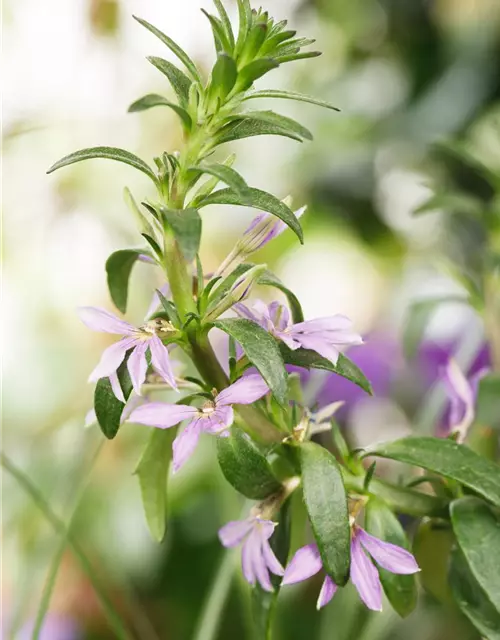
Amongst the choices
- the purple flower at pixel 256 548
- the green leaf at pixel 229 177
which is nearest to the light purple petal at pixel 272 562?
the purple flower at pixel 256 548

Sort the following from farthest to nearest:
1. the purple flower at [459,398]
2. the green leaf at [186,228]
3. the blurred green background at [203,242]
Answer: the blurred green background at [203,242]
the purple flower at [459,398]
the green leaf at [186,228]

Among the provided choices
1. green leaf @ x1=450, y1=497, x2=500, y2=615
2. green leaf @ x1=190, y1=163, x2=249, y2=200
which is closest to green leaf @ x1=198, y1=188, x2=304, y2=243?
green leaf @ x1=190, y1=163, x2=249, y2=200

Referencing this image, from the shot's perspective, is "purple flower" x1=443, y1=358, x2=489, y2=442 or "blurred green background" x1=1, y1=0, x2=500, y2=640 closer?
"purple flower" x1=443, y1=358, x2=489, y2=442

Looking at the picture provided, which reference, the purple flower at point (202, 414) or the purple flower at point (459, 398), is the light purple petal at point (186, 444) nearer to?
the purple flower at point (202, 414)

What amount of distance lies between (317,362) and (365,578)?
6 centimetres

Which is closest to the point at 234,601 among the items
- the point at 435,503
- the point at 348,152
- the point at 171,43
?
the point at 435,503

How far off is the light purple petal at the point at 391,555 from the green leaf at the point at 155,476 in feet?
0.24

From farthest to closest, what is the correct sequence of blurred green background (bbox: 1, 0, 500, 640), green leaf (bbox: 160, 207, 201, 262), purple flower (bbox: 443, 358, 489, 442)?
blurred green background (bbox: 1, 0, 500, 640), purple flower (bbox: 443, 358, 489, 442), green leaf (bbox: 160, 207, 201, 262)

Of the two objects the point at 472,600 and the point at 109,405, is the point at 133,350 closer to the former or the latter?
the point at 109,405

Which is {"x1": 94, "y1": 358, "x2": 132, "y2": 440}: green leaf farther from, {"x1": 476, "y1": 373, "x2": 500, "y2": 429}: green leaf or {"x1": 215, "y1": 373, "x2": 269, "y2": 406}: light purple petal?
{"x1": 476, "y1": 373, "x2": 500, "y2": 429}: green leaf

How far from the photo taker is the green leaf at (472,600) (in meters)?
0.25

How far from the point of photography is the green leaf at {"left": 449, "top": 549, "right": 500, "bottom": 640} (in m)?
0.25

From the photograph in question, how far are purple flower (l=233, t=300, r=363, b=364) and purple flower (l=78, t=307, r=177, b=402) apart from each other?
32 millimetres

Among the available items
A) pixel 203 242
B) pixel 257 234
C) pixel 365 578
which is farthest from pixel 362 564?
pixel 203 242
